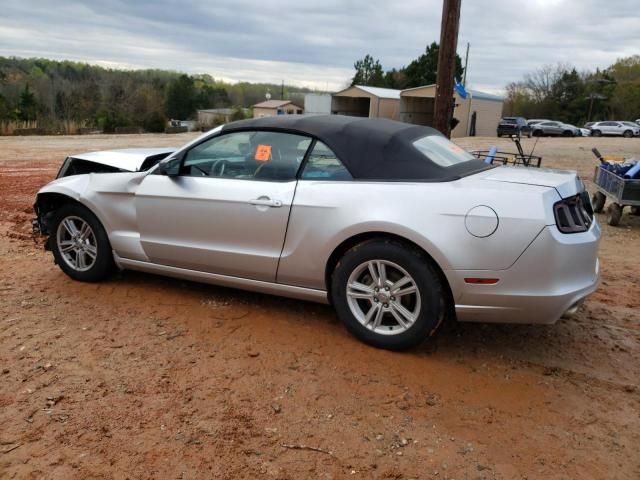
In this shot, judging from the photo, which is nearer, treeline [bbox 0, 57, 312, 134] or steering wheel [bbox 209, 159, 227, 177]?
steering wheel [bbox 209, 159, 227, 177]

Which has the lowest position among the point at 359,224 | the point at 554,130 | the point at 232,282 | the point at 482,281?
the point at 232,282

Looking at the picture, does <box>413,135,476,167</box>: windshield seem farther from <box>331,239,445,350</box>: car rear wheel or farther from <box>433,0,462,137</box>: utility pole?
<box>433,0,462,137</box>: utility pole

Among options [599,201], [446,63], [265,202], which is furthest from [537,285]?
[599,201]

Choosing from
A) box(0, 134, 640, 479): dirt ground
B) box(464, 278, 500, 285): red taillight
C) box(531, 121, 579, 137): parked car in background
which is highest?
box(531, 121, 579, 137): parked car in background

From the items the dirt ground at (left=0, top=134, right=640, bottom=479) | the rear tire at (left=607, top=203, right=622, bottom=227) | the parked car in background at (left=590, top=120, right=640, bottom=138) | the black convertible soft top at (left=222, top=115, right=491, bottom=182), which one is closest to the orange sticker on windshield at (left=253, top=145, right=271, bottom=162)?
the black convertible soft top at (left=222, top=115, right=491, bottom=182)

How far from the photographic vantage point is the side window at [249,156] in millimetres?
3922

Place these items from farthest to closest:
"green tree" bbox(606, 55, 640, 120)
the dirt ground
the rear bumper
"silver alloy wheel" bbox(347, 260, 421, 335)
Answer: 1. "green tree" bbox(606, 55, 640, 120)
2. "silver alloy wheel" bbox(347, 260, 421, 335)
3. the rear bumper
4. the dirt ground

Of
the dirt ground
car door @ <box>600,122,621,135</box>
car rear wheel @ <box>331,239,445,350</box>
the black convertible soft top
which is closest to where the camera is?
the dirt ground

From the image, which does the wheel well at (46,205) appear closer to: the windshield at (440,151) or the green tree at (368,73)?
the windshield at (440,151)

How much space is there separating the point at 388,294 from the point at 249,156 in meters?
1.51

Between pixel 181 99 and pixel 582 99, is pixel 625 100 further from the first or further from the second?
pixel 181 99

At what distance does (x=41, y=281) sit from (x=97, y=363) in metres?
1.92

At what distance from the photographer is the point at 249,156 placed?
410cm

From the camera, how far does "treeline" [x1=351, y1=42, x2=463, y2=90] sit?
188ft
